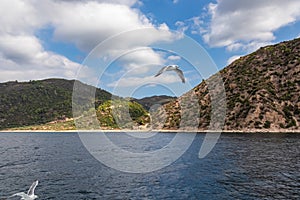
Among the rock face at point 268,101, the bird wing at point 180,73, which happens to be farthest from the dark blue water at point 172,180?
the rock face at point 268,101

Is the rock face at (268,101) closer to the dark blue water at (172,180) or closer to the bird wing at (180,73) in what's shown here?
the dark blue water at (172,180)

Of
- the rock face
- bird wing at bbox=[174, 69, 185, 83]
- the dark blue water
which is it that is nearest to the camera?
bird wing at bbox=[174, 69, 185, 83]

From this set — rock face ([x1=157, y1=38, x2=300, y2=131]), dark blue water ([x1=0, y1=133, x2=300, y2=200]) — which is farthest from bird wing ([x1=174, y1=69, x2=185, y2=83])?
rock face ([x1=157, y1=38, x2=300, y2=131])

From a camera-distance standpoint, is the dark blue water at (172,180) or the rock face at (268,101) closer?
the dark blue water at (172,180)

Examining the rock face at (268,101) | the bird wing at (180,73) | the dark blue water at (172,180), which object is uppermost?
the rock face at (268,101)

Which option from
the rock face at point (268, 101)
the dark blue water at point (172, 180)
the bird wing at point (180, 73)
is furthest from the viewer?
the rock face at point (268, 101)

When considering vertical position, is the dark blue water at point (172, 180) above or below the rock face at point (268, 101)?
below

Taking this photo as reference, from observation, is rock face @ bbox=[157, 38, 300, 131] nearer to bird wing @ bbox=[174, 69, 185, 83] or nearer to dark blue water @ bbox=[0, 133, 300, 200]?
dark blue water @ bbox=[0, 133, 300, 200]

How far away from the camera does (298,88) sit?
560 ft

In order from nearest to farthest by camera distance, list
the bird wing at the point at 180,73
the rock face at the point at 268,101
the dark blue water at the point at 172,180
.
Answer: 1. the bird wing at the point at 180,73
2. the dark blue water at the point at 172,180
3. the rock face at the point at 268,101

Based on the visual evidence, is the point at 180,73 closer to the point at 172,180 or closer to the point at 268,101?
the point at 172,180

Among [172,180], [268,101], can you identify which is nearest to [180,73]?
[172,180]

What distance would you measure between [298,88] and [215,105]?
170 ft

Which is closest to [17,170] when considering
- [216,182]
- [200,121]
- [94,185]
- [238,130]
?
[94,185]
